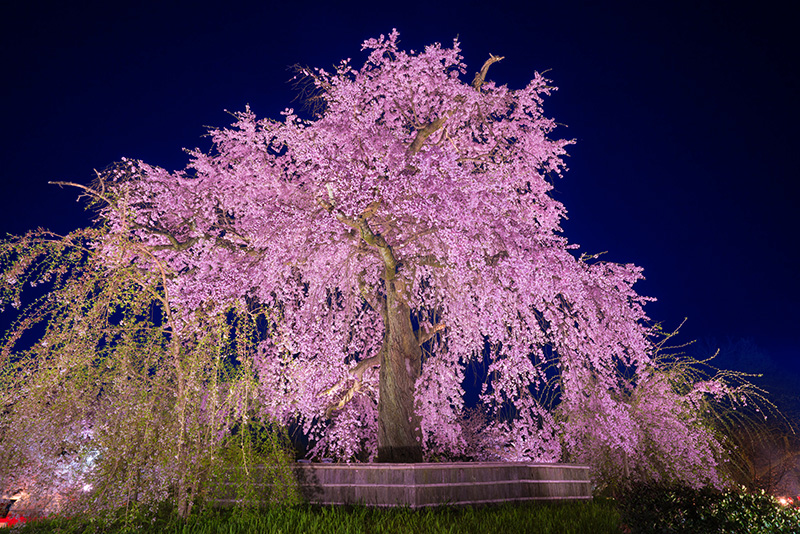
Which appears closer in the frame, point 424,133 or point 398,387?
point 398,387

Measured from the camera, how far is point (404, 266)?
36.5ft

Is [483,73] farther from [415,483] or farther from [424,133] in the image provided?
[415,483]

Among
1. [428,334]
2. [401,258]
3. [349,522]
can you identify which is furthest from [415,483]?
[401,258]

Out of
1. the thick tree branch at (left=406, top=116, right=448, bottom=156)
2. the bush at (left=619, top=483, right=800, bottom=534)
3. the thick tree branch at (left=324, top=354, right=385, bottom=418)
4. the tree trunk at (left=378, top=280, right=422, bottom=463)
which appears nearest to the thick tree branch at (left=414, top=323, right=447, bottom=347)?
the tree trunk at (left=378, top=280, right=422, bottom=463)

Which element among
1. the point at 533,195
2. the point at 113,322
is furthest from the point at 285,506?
the point at 533,195

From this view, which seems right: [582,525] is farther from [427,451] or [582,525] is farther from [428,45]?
[428,45]

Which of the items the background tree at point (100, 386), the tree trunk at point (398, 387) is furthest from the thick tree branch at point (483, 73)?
the background tree at point (100, 386)

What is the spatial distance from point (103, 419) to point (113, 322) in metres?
1.51

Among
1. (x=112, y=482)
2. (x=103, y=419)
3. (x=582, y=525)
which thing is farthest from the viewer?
(x=582, y=525)

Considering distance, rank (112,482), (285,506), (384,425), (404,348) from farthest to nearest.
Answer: (404,348), (384,425), (285,506), (112,482)

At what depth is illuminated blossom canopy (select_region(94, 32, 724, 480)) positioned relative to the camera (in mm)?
9547

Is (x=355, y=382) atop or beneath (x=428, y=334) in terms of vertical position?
beneath

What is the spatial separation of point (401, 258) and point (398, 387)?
2.95m

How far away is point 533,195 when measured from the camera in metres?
12.8
